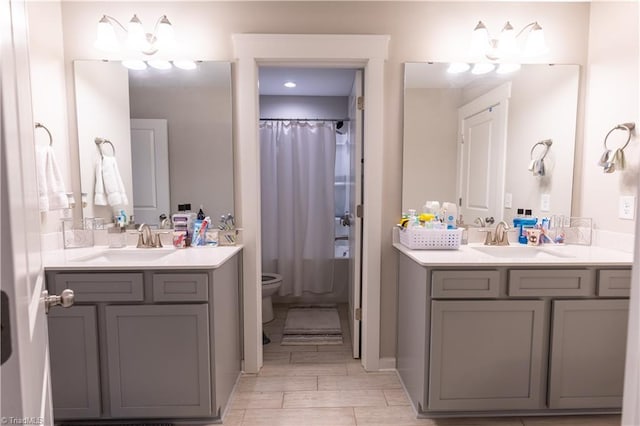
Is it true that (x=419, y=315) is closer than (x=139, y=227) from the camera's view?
Yes

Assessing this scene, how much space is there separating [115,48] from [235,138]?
85cm

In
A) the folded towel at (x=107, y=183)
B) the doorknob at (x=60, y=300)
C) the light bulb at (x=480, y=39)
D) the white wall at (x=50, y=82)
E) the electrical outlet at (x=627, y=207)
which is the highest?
the light bulb at (x=480, y=39)

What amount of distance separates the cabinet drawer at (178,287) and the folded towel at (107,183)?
34.3 inches

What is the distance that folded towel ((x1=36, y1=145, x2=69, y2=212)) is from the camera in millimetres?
1805

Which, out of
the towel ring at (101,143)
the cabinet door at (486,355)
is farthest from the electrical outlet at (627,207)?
the towel ring at (101,143)

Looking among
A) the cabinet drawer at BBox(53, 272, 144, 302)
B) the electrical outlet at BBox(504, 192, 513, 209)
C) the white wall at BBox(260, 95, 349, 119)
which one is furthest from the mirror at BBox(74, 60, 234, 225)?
the electrical outlet at BBox(504, 192, 513, 209)

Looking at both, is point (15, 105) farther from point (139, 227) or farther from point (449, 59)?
point (449, 59)

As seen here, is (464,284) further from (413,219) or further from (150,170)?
(150,170)

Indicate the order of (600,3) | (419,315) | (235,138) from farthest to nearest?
(235,138) < (600,3) < (419,315)

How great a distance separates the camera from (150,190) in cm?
226

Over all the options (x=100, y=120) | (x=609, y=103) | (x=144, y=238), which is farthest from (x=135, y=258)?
(x=609, y=103)

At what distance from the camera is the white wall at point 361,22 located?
6.94ft

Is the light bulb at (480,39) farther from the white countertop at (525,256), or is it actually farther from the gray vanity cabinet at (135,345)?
the gray vanity cabinet at (135,345)

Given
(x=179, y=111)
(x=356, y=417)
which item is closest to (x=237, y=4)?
(x=179, y=111)
